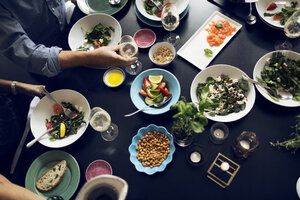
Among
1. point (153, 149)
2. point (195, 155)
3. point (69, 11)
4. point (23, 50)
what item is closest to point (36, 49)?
point (23, 50)

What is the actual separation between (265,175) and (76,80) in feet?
5.19

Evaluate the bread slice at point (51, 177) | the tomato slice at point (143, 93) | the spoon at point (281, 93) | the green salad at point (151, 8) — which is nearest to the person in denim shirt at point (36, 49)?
the tomato slice at point (143, 93)

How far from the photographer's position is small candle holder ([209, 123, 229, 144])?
5.29 feet

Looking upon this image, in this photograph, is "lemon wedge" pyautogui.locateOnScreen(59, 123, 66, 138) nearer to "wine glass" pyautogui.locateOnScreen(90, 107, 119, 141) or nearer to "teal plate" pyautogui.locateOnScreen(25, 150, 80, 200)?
"teal plate" pyautogui.locateOnScreen(25, 150, 80, 200)

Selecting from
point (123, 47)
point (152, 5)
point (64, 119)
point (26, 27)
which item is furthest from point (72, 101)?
point (152, 5)

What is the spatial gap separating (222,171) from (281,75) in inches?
31.7

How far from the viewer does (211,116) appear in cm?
162

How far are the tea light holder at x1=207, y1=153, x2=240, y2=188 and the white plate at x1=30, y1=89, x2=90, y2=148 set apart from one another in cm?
95

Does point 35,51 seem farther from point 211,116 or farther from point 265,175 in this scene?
point 265,175

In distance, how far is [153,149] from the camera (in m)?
1.65

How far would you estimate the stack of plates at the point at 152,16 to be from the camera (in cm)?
195

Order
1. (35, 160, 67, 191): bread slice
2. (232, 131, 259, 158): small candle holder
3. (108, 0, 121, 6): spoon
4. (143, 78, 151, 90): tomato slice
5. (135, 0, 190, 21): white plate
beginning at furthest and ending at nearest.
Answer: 1. (108, 0, 121, 6): spoon
2. (135, 0, 190, 21): white plate
3. (143, 78, 151, 90): tomato slice
4. (35, 160, 67, 191): bread slice
5. (232, 131, 259, 158): small candle holder

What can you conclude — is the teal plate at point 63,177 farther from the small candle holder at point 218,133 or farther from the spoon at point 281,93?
the spoon at point 281,93

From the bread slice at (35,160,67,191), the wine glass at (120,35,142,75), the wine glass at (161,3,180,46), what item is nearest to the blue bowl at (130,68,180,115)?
the wine glass at (120,35,142,75)
